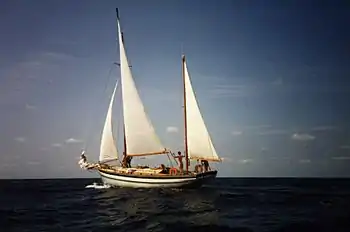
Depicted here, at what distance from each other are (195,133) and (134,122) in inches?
118

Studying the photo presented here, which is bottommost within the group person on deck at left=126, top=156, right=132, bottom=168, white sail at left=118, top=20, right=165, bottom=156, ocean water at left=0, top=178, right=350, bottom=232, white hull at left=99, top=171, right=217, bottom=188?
ocean water at left=0, top=178, right=350, bottom=232

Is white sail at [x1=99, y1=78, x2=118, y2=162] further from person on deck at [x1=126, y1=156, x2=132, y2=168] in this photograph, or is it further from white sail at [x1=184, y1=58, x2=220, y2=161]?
white sail at [x1=184, y1=58, x2=220, y2=161]

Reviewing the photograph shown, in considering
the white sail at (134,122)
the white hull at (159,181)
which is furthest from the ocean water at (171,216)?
the white sail at (134,122)

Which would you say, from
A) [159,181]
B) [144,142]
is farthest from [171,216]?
[144,142]

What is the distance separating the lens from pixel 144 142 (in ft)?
73.1

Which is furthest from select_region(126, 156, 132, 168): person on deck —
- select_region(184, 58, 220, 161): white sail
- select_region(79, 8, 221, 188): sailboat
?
select_region(184, 58, 220, 161): white sail

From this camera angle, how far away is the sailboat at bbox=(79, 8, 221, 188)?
21.4 m

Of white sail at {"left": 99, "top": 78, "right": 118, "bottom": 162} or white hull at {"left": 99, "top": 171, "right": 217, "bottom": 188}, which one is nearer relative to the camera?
white hull at {"left": 99, "top": 171, "right": 217, "bottom": 188}

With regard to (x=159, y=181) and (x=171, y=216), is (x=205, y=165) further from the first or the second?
(x=171, y=216)

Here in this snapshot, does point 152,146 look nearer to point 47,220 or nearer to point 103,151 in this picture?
point 103,151

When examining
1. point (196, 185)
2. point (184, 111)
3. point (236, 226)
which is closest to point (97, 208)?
point (236, 226)

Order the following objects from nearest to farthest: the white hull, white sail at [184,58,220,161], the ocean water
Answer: the ocean water
the white hull
white sail at [184,58,220,161]

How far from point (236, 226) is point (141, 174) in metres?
10.2

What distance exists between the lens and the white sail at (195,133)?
72.5 feet
